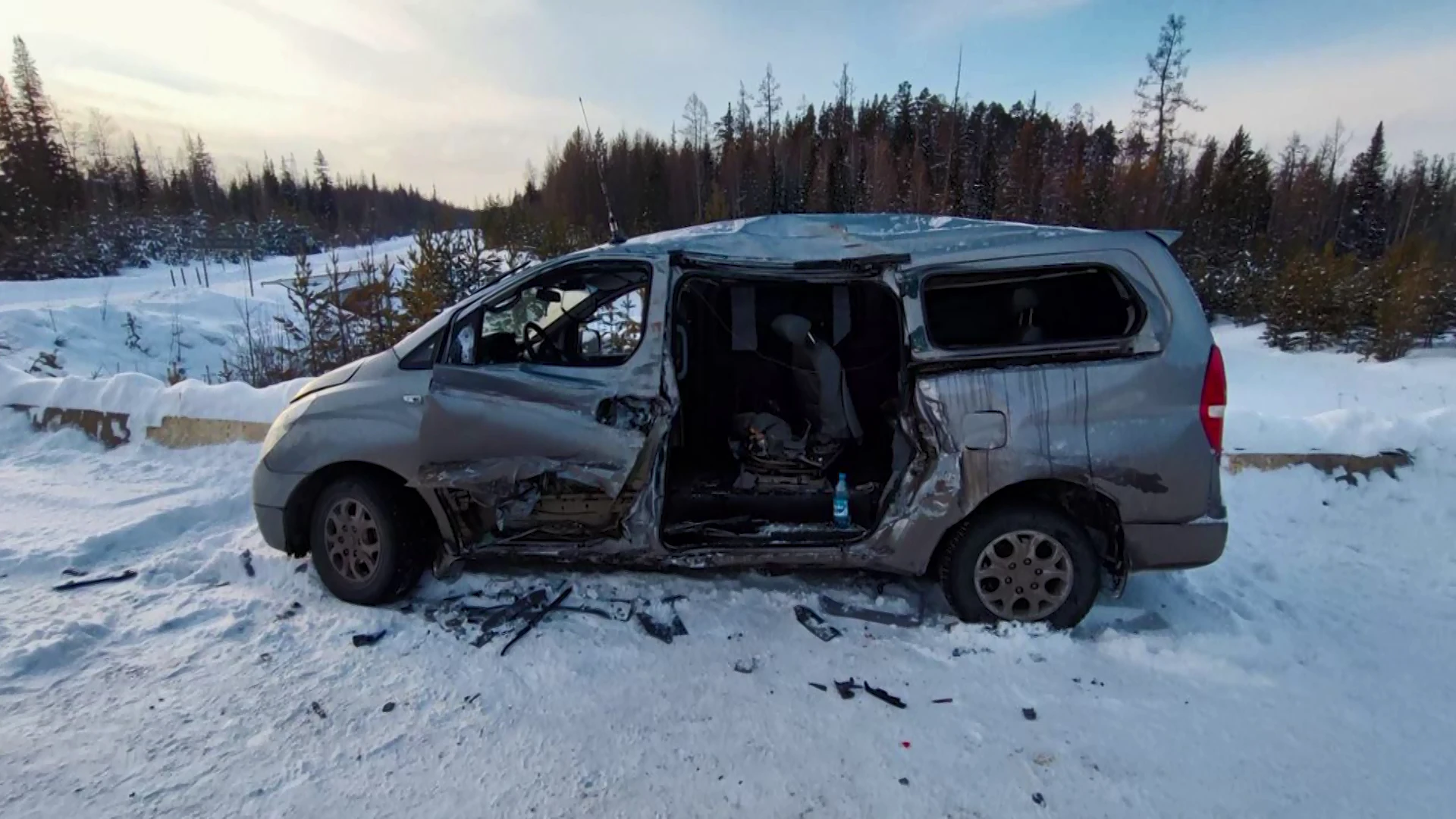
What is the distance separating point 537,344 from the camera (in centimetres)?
416

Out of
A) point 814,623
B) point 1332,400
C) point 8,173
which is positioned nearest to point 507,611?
point 814,623

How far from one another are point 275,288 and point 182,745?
36.6 metres

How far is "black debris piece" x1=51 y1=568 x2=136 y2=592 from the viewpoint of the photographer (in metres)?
4.09

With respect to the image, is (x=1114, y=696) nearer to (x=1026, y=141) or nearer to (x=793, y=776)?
(x=793, y=776)

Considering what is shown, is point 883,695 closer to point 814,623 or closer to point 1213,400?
point 814,623

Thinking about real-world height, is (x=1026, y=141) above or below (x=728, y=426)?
above

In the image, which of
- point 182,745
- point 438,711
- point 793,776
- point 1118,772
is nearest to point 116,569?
point 182,745

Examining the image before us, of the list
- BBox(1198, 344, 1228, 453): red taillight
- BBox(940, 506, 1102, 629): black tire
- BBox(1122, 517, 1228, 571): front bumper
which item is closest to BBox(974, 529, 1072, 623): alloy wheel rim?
BBox(940, 506, 1102, 629): black tire

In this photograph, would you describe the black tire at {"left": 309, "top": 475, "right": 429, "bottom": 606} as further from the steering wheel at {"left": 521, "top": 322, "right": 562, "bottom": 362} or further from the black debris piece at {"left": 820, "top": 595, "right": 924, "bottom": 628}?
the black debris piece at {"left": 820, "top": 595, "right": 924, "bottom": 628}

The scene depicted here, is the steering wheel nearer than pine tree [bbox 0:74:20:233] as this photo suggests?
Yes

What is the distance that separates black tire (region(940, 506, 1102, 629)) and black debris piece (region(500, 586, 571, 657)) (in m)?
2.13

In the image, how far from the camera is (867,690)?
3.14 meters

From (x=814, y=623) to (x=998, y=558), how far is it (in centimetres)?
102

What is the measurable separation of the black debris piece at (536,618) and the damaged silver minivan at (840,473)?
0.82 feet
